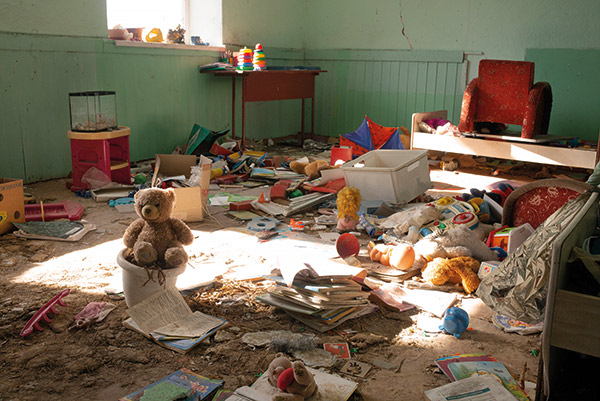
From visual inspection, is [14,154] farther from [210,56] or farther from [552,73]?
Answer: [552,73]

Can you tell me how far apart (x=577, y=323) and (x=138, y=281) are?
1769mm

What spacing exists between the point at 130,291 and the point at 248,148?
489 centimetres

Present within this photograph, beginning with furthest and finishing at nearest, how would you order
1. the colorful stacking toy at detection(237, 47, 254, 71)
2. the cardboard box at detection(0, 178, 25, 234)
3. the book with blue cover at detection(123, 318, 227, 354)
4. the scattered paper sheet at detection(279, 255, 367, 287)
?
the colorful stacking toy at detection(237, 47, 254, 71) → the cardboard box at detection(0, 178, 25, 234) → the scattered paper sheet at detection(279, 255, 367, 287) → the book with blue cover at detection(123, 318, 227, 354)

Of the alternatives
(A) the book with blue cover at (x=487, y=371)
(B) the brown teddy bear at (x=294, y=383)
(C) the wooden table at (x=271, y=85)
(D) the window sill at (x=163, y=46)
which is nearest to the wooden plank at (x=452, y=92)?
(C) the wooden table at (x=271, y=85)

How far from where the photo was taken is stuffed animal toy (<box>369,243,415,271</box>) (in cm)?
306

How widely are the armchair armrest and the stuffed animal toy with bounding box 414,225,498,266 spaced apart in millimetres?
2714

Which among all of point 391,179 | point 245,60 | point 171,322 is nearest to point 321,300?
point 171,322

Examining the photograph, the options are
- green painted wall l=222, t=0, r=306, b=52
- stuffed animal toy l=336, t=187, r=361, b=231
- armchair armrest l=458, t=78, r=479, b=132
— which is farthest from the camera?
green painted wall l=222, t=0, r=306, b=52

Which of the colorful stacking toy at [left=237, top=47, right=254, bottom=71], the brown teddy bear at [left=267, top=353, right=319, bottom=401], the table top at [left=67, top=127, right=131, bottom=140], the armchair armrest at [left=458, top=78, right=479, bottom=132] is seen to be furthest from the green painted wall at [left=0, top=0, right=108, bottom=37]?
the brown teddy bear at [left=267, top=353, right=319, bottom=401]

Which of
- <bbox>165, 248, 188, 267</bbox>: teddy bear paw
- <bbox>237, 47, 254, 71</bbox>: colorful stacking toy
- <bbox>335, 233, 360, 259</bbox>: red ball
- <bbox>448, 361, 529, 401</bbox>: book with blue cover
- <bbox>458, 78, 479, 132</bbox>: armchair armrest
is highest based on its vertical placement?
<bbox>237, 47, 254, 71</bbox>: colorful stacking toy

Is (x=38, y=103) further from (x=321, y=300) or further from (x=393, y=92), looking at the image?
(x=393, y=92)

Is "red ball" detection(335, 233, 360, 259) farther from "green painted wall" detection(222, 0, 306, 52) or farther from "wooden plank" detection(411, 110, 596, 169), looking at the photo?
"green painted wall" detection(222, 0, 306, 52)

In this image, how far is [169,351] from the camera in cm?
222

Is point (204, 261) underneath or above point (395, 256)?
underneath
